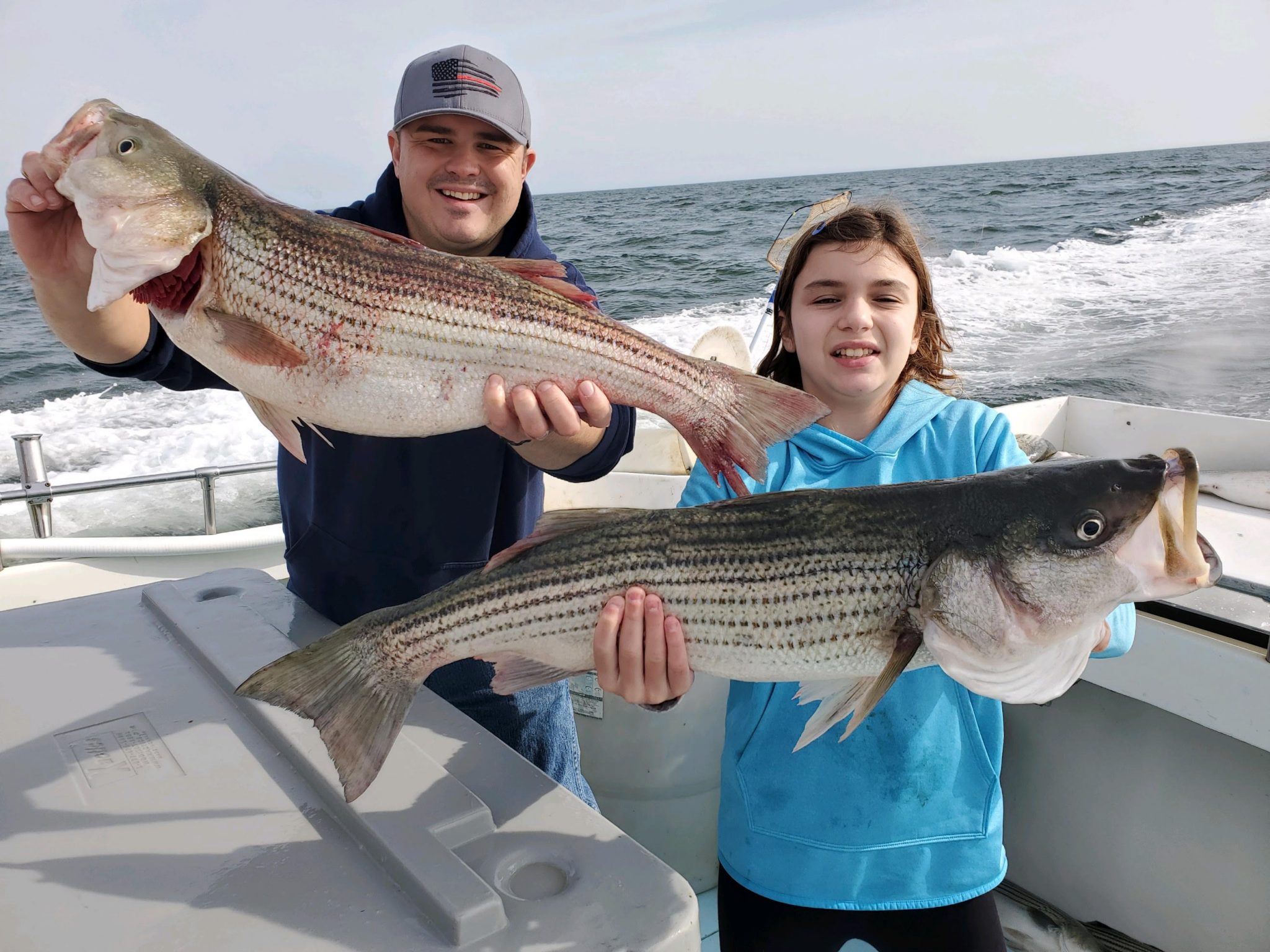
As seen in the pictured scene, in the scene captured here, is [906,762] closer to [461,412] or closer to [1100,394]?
[461,412]

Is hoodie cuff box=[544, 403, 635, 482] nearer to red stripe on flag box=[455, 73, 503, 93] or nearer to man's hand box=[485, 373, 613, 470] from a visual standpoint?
man's hand box=[485, 373, 613, 470]

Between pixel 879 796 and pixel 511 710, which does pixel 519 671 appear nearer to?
pixel 511 710

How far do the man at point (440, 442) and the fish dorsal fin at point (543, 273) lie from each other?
1.02 feet

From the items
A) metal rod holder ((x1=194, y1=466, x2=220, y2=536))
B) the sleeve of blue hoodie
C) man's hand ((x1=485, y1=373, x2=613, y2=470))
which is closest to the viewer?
man's hand ((x1=485, y1=373, x2=613, y2=470))

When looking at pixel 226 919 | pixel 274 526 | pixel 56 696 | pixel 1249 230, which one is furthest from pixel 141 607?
pixel 1249 230

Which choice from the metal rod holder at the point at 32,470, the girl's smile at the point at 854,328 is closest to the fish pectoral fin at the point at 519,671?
the girl's smile at the point at 854,328

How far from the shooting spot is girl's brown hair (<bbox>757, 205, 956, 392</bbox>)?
3.06 meters

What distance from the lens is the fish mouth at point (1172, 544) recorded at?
69.3 inches

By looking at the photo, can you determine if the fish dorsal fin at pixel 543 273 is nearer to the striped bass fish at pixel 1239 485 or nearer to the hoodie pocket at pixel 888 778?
the hoodie pocket at pixel 888 778

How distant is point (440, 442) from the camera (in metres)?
2.96

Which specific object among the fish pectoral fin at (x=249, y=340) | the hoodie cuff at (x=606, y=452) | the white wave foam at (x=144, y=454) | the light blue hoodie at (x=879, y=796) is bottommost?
the white wave foam at (x=144, y=454)

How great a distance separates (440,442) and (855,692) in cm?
160

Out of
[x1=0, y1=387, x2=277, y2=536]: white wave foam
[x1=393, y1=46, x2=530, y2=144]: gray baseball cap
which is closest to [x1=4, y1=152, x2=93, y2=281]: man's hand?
[x1=393, y1=46, x2=530, y2=144]: gray baseball cap

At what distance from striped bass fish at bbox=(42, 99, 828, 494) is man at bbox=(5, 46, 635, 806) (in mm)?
142
